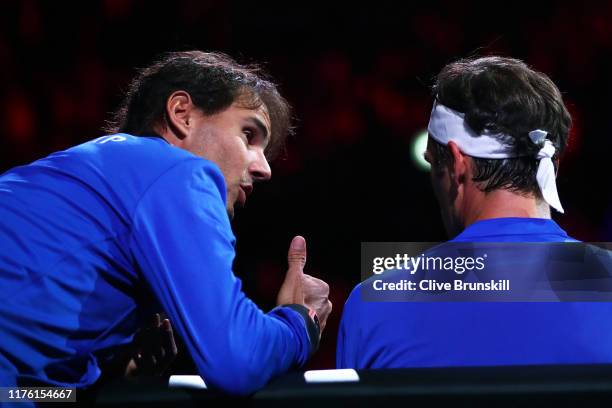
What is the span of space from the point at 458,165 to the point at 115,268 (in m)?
0.70

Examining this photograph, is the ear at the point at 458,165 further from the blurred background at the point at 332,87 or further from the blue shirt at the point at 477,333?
the blurred background at the point at 332,87

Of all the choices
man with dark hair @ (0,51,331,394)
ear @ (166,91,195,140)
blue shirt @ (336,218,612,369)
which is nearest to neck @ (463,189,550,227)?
blue shirt @ (336,218,612,369)

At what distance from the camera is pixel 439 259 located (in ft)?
4.37

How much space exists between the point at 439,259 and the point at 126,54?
84.4 inches

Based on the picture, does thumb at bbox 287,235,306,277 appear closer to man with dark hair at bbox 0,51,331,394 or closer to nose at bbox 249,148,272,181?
man with dark hair at bbox 0,51,331,394

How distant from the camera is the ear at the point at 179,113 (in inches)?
60.4

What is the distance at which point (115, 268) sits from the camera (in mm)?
1185

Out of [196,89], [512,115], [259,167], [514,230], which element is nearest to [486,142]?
[512,115]

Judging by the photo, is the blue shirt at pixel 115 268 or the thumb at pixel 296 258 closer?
the blue shirt at pixel 115 268

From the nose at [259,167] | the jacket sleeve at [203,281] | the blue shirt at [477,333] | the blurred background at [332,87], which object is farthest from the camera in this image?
the blurred background at [332,87]

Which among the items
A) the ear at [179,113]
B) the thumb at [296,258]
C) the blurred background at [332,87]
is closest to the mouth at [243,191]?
the ear at [179,113]

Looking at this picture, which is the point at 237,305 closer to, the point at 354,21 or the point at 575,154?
the point at 354,21

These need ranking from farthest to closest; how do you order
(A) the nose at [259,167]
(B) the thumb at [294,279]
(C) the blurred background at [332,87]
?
1. (C) the blurred background at [332,87]
2. (A) the nose at [259,167]
3. (B) the thumb at [294,279]

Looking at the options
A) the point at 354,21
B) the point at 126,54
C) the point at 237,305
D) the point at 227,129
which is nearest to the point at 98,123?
the point at 126,54
